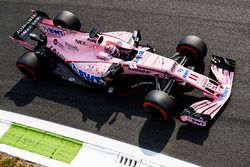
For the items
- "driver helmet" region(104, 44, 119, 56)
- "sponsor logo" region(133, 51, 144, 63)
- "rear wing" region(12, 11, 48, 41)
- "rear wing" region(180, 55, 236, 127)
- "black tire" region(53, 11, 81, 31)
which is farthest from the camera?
"black tire" region(53, 11, 81, 31)

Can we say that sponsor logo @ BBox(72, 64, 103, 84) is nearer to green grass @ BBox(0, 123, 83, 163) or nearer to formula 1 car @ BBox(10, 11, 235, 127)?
formula 1 car @ BBox(10, 11, 235, 127)

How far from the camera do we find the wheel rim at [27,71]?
9398 millimetres

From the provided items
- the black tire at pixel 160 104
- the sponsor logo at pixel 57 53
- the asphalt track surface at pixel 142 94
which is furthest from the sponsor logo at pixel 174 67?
the sponsor logo at pixel 57 53

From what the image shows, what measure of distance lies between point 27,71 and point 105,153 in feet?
11.2

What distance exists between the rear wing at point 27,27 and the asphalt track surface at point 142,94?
4.02 ft

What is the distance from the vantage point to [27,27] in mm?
9750

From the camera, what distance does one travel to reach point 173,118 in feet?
27.0

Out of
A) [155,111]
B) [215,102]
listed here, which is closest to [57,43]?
[155,111]

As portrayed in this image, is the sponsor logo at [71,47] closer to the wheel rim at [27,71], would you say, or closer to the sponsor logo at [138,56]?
the wheel rim at [27,71]

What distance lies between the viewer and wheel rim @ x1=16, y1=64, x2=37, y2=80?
9.40 metres

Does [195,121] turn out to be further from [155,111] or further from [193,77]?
[193,77]

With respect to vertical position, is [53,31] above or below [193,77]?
above

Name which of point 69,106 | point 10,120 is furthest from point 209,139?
point 10,120

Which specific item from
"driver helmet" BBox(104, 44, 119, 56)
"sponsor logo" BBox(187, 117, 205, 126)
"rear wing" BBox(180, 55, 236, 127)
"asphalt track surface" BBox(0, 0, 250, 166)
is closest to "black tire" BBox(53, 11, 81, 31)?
"asphalt track surface" BBox(0, 0, 250, 166)
